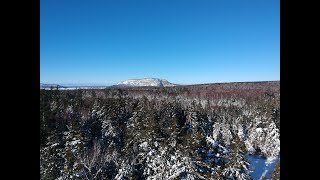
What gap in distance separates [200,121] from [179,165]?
29.7m

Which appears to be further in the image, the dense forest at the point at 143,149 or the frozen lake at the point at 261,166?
the frozen lake at the point at 261,166

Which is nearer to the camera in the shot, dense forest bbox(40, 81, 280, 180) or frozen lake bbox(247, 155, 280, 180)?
dense forest bbox(40, 81, 280, 180)

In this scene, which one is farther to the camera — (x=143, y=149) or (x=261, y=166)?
(x=261, y=166)

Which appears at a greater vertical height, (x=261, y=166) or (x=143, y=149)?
(x=143, y=149)

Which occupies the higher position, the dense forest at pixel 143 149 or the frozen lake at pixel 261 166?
the dense forest at pixel 143 149

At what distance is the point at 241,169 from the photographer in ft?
67.2

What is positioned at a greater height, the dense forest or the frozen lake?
the dense forest
